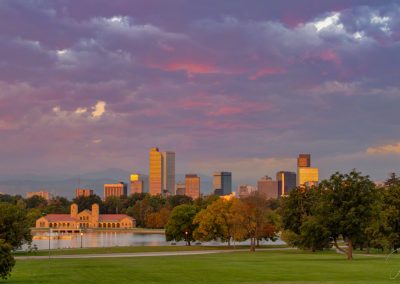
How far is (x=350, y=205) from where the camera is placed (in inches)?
2697

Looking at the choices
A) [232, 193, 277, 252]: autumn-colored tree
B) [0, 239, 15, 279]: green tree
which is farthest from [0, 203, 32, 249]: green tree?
[0, 239, 15, 279]: green tree

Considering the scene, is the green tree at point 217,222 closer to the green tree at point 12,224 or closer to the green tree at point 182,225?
the green tree at point 182,225

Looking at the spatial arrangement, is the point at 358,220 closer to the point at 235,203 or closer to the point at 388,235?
the point at 388,235

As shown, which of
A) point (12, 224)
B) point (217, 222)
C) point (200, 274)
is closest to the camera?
point (200, 274)

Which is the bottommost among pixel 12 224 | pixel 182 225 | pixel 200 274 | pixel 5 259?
pixel 200 274

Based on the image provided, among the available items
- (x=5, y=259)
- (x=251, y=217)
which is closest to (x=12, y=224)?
(x=251, y=217)

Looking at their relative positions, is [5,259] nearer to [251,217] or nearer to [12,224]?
[12,224]

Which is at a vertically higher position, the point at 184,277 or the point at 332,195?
the point at 332,195

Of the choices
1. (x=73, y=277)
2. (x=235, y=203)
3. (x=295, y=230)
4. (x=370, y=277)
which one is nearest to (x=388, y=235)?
(x=295, y=230)

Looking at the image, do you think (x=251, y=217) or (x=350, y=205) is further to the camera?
(x=251, y=217)

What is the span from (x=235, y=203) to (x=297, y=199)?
11.9 m

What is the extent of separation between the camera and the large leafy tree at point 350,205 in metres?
68.0

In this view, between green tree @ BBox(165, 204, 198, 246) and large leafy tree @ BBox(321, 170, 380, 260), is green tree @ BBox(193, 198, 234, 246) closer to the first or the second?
green tree @ BBox(165, 204, 198, 246)

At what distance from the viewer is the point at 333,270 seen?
50.8 metres
